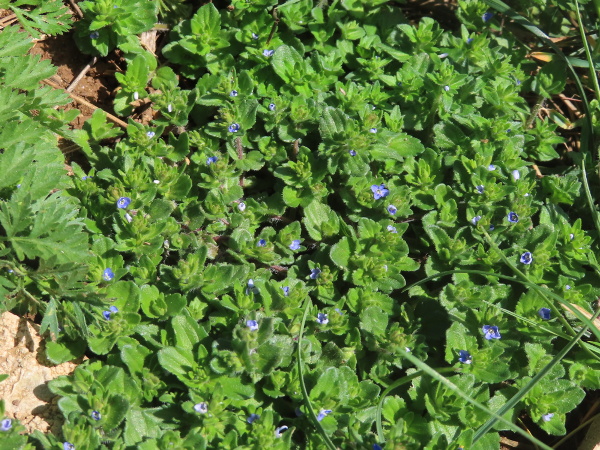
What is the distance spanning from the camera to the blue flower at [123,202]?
4.46 metres

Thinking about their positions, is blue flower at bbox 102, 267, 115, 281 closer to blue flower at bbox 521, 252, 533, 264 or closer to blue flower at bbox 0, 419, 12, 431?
blue flower at bbox 0, 419, 12, 431

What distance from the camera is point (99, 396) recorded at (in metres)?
3.83

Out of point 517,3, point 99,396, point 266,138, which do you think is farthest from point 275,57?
point 99,396

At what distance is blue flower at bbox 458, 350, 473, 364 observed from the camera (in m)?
4.23

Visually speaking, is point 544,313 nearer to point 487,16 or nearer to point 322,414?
point 322,414

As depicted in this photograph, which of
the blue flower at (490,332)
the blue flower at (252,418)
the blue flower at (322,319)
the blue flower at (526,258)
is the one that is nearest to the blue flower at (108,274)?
the blue flower at (252,418)

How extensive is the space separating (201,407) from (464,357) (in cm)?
176

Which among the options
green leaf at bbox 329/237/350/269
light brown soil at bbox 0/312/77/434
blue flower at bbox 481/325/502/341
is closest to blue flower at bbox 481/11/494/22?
green leaf at bbox 329/237/350/269

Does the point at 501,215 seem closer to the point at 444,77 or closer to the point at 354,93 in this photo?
the point at 444,77

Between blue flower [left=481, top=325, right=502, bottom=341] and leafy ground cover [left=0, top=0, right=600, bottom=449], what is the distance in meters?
0.02

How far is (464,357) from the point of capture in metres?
4.25

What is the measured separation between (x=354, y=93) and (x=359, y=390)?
7.71ft

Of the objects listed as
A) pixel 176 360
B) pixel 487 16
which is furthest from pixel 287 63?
pixel 176 360

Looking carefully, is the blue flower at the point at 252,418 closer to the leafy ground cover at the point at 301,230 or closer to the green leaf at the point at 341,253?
the leafy ground cover at the point at 301,230
